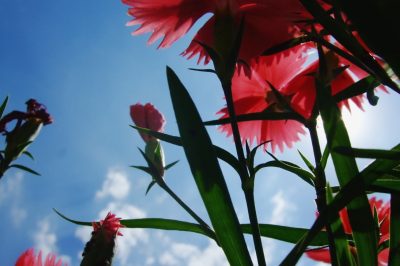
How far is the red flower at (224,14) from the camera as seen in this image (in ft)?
1.48

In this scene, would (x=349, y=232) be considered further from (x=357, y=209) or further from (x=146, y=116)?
(x=146, y=116)

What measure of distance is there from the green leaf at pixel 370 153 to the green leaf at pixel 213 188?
119 mm

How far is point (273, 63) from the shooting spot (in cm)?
58

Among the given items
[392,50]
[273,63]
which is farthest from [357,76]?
[392,50]

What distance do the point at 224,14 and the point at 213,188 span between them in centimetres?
20

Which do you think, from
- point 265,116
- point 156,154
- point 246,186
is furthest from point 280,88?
point 156,154

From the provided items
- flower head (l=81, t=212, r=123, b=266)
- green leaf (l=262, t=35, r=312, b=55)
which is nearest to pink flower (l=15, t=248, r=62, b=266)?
flower head (l=81, t=212, r=123, b=266)

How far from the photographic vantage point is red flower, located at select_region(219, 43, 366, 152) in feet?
1.78

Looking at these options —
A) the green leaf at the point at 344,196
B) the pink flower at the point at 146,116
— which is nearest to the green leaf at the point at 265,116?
the green leaf at the point at 344,196

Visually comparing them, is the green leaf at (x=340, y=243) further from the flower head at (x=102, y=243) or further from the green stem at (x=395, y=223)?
the flower head at (x=102, y=243)

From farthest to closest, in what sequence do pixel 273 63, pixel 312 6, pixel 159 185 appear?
1. pixel 159 185
2. pixel 273 63
3. pixel 312 6

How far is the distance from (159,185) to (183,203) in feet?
0.50

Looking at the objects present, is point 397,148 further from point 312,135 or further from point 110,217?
point 110,217

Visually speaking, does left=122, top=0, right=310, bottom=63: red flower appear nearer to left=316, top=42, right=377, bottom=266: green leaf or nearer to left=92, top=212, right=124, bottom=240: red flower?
left=316, top=42, right=377, bottom=266: green leaf
